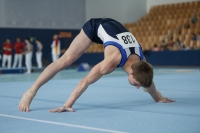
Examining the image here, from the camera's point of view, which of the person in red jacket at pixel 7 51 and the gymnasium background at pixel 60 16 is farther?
the gymnasium background at pixel 60 16

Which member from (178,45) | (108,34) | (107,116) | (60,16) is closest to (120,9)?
(60,16)

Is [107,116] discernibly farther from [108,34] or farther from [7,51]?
[7,51]

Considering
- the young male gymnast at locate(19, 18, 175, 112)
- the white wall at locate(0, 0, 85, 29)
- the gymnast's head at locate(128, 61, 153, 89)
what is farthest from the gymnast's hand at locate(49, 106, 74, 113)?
the white wall at locate(0, 0, 85, 29)

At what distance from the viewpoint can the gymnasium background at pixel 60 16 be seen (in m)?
25.3

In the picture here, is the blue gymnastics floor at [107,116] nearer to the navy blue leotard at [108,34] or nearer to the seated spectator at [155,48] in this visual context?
the navy blue leotard at [108,34]

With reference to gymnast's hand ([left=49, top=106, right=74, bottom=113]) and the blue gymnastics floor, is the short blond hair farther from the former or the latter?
gymnast's hand ([left=49, top=106, right=74, bottom=113])

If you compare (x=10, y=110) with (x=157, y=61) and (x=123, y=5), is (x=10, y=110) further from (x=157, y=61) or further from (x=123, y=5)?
(x=123, y=5)

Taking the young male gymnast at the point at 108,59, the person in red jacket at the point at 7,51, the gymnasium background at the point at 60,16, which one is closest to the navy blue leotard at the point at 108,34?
the young male gymnast at the point at 108,59

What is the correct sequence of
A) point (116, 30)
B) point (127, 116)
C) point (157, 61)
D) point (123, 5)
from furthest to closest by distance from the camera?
point (123, 5), point (157, 61), point (116, 30), point (127, 116)

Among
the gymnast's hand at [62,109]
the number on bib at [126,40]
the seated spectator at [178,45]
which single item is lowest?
the seated spectator at [178,45]

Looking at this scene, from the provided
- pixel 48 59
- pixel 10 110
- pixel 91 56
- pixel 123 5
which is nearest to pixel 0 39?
pixel 48 59

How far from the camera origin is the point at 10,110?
578 cm

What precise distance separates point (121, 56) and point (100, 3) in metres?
23.5

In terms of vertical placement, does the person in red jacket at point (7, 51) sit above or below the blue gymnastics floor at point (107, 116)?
below
